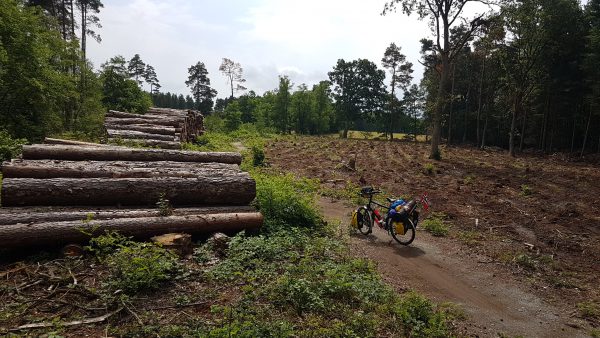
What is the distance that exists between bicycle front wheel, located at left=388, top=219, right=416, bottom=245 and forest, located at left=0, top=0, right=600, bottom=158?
1341 centimetres

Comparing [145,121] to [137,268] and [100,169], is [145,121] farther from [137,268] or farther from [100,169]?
[137,268]

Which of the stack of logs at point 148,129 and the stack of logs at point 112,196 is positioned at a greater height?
the stack of logs at point 148,129

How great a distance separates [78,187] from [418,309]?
7.52 m

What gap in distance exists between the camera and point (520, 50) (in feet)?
105

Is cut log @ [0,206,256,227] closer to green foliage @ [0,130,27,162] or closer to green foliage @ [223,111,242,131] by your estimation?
green foliage @ [0,130,27,162]

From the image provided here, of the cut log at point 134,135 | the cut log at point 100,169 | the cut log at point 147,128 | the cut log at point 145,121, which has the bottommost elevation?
the cut log at point 100,169

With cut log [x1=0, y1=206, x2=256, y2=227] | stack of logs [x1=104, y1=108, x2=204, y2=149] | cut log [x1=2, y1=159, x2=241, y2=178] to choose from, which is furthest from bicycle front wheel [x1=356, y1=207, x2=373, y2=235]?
stack of logs [x1=104, y1=108, x2=204, y2=149]

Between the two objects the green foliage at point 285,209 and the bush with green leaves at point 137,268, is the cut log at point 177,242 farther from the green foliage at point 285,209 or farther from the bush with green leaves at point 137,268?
the green foliage at point 285,209

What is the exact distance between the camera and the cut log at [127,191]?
7.38 meters

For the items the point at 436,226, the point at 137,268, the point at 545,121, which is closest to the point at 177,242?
the point at 137,268

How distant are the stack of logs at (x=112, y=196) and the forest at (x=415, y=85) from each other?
548 centimetres

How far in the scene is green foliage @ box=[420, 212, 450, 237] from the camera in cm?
1057

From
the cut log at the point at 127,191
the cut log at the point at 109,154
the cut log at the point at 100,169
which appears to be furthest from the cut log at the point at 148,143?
the cut log at the point at 127,191

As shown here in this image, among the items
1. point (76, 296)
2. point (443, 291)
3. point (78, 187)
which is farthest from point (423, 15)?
point (76, 296)
